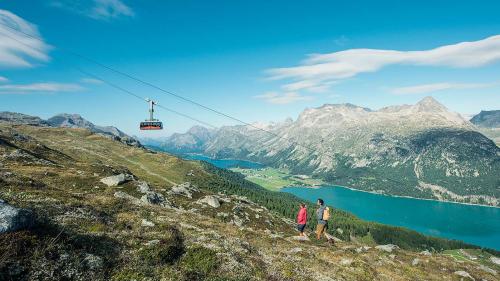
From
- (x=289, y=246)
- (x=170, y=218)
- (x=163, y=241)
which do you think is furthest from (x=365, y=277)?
(x=170, y=218)

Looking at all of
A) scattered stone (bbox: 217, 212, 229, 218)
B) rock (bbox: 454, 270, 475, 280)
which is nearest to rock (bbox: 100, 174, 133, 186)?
scattered stone (bbox: 217, 212, 229, 218)

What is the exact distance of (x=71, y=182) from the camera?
77312 mm

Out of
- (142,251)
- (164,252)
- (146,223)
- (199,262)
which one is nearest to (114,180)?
(146,223)

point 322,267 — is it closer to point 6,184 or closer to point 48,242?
point 48,242

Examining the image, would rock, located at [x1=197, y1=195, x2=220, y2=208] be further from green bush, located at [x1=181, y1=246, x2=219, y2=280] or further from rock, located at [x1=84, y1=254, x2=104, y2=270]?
rock, located at [x1=84, y1=254, x2=104, y2=270]

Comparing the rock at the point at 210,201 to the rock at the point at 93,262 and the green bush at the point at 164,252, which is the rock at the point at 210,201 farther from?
the rock at the point at 93,262

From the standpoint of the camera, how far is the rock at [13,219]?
918 inches

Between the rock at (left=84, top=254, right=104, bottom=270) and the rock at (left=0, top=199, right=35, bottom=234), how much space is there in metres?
5.23

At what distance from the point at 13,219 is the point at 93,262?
6.57m

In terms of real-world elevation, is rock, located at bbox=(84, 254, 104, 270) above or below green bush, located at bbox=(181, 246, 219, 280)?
above

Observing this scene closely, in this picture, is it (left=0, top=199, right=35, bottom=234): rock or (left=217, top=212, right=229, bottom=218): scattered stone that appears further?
(left=217, top=212, right=229, bottom=218): scattered stone

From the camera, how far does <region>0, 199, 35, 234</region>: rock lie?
76.5 ft

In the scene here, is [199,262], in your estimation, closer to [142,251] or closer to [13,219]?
[142,251]

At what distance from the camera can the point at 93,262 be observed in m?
24.5
